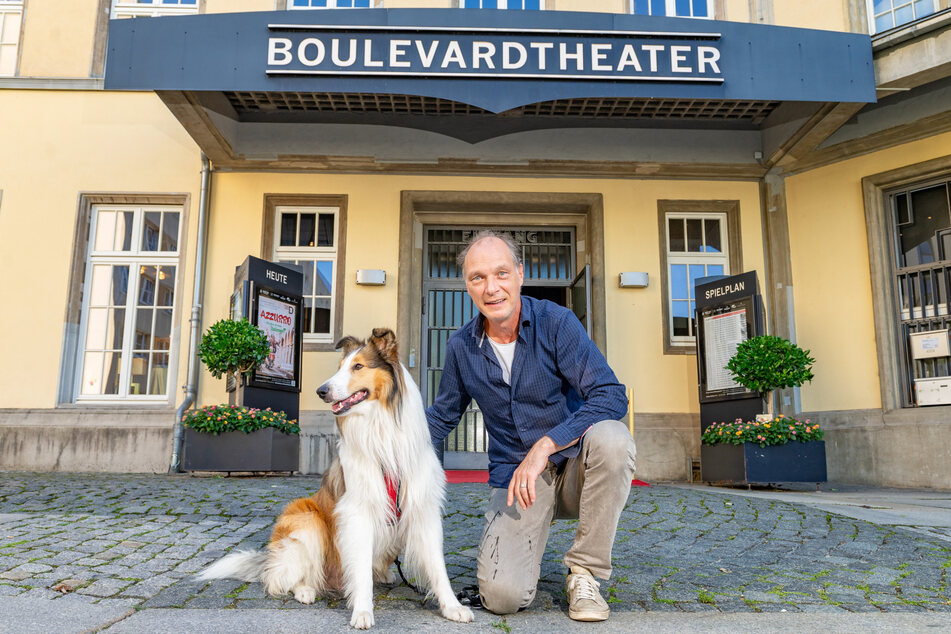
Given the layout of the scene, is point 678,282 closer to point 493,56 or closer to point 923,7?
point 493,56

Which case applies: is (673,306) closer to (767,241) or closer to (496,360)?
(767,241)

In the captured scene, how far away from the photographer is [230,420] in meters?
7.13

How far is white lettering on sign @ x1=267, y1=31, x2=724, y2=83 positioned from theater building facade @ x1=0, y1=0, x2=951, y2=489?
2.11 ft

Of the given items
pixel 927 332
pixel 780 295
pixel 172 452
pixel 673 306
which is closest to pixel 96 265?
pixel 172 452

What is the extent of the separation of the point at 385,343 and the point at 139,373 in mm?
7308

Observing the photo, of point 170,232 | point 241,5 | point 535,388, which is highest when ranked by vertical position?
point 241,5

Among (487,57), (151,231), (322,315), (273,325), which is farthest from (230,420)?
(487,57)

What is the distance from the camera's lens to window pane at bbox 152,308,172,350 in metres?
8.97

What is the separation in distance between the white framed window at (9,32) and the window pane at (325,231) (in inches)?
170

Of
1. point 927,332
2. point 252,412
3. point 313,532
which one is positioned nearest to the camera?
point 313,532

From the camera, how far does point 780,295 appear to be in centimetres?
885

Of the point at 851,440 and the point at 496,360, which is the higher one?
the point at 496,360

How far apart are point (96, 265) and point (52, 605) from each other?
23.2 feet

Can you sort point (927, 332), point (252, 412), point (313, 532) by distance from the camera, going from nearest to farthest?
point (313, 532) < point (252, 412) < point (927, 332)
